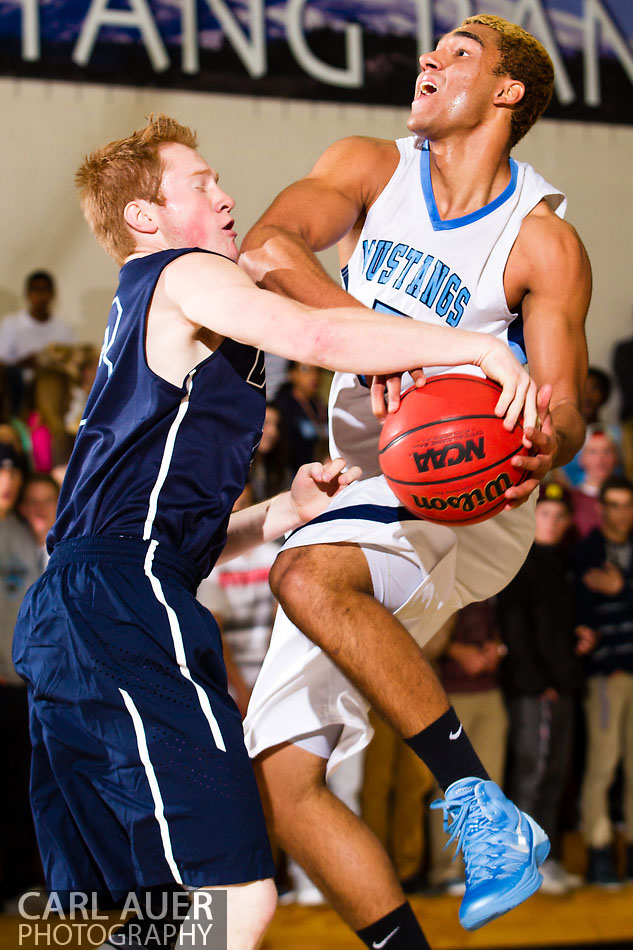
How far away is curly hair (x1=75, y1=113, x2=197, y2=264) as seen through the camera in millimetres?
2410

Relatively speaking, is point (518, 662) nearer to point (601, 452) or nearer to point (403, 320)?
point (601, 452)

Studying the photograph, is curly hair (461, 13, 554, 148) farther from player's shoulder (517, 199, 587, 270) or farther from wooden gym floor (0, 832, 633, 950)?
wooden gym floor (0, 832, 633, 950)

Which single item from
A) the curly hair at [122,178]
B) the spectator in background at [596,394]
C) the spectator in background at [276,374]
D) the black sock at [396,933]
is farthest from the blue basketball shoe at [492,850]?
the spectator in background at [596,394]

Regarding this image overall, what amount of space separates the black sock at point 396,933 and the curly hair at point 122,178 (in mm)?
1764

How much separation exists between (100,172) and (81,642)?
3.72 ft

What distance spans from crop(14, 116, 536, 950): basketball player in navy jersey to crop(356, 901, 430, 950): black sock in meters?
0.62

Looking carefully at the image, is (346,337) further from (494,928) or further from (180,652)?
(494,928)

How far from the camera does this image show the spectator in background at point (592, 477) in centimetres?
634

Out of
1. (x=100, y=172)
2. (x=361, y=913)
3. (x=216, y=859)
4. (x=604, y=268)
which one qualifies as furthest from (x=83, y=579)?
(x=604, y=268)

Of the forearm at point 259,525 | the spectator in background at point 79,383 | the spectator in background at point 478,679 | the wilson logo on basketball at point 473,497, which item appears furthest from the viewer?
the spectator in background at point 79,383

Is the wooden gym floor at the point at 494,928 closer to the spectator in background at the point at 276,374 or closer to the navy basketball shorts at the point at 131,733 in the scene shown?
the navy basketball shorts at the point at 131,733

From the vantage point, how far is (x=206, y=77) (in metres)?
7.75

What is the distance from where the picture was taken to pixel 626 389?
772 centimetres

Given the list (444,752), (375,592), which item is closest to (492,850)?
(444,752)
